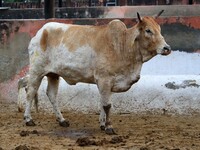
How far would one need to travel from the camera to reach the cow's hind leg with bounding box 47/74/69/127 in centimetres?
988

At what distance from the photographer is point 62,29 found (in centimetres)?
978

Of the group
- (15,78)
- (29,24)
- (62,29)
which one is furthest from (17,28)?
(62,29)

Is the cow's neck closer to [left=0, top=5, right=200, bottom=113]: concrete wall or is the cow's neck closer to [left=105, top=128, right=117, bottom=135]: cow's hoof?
[left=105, top=128, right=117, bottom=135]: cow's hoof

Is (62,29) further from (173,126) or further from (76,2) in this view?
(76,2)

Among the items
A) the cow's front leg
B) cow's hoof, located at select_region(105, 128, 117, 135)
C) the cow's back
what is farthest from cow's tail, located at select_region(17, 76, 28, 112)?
cow's hoof, located at select_region(105, 128, 117, 135)

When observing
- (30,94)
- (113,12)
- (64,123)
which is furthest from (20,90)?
(113,12)

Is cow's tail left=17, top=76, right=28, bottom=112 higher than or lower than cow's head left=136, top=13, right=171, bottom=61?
lower

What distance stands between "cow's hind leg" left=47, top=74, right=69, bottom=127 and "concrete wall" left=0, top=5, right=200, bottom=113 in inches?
42.6

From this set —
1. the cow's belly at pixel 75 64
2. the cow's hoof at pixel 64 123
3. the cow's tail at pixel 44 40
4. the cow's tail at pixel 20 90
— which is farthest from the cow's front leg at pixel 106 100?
the cow's tail at pixel 20 90

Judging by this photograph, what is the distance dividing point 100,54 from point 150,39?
2.63ft

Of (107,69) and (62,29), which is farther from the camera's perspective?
(62,29)

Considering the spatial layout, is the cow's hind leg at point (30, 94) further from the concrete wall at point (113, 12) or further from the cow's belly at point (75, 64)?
the concrete wall at point (113, 12)

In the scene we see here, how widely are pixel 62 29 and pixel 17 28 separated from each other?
274 centimetres

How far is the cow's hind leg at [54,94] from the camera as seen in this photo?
9.88 m
